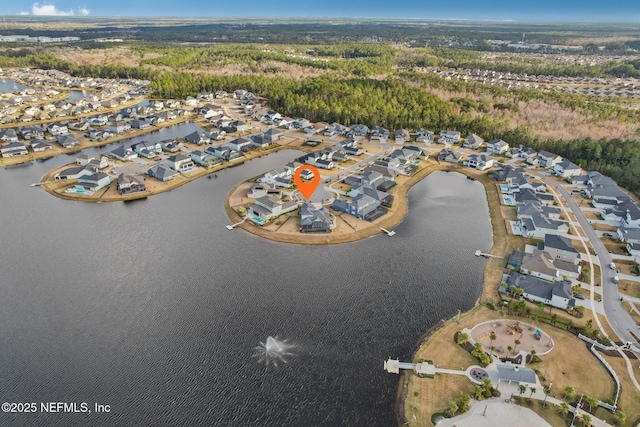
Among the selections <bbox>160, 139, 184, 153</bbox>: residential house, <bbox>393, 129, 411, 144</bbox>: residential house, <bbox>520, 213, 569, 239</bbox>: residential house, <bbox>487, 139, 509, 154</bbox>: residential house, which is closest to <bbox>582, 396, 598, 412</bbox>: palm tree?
<bbox>520, 213, 569, 239</bbox>: residential house

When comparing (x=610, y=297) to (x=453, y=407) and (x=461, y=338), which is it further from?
(x=453, y=407)

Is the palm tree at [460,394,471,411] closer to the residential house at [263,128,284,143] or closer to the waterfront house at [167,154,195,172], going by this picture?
the waterfront house at [167,154,195,172]

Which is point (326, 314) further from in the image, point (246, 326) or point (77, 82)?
point (77, 82)

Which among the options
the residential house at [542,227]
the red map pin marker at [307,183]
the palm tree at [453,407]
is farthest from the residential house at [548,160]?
the palm tree at [453,407]

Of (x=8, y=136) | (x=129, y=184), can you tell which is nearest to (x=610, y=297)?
(x=129, y=184)

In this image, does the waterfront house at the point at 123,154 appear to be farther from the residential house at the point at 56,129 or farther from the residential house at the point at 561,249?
the residential house at the point at 561,249

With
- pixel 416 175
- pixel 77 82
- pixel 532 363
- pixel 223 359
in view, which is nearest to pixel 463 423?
pixel 532 363
